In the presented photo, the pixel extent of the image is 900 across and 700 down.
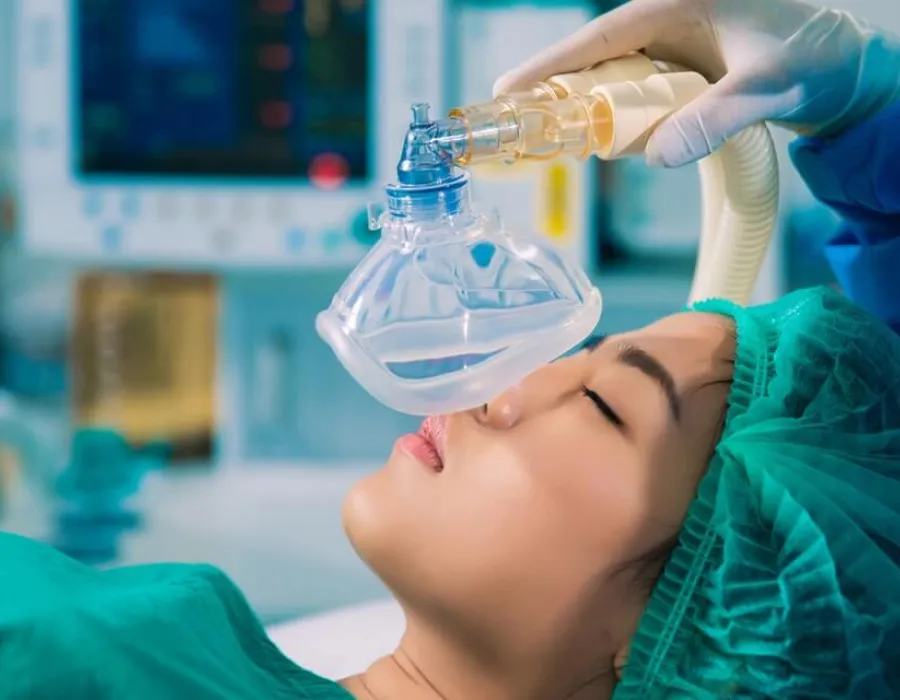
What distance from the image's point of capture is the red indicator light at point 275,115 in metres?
2.42

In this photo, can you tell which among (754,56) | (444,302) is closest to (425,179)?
(444,302)

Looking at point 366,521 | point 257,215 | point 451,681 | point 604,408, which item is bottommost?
point 451,681

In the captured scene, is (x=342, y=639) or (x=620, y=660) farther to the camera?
(x=342, y=639)

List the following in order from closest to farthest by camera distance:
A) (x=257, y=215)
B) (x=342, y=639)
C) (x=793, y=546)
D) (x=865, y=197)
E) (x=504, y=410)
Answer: (x=793, y=546) → (x=504, y=410) → (x=865, y=197) → (x=342, y=639) → (x=257, y=215)

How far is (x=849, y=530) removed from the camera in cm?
96

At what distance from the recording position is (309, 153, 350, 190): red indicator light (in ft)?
7.90

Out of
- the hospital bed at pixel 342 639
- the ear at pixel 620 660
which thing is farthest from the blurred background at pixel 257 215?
the ear at pixel 620 660

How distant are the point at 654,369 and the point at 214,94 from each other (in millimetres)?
1645

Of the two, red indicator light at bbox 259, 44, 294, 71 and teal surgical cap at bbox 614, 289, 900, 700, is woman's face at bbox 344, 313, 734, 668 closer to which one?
teal surgical cap at bbox 614, 289, 900, 700

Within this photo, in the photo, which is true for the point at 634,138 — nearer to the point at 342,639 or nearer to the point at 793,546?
the point at 793,546

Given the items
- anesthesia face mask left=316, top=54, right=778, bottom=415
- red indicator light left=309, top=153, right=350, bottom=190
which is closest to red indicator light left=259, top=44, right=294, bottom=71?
red indicator light left=309, top=153, right=350, bottom=190

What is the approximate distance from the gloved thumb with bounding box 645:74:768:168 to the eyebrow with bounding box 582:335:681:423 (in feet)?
0.56

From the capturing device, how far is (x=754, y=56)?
1.11 metres

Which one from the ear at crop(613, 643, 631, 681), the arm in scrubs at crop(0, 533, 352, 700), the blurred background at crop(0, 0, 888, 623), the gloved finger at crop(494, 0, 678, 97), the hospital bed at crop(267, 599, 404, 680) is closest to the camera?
the arm in scrubs at crop(0, 533, 352, 700)
